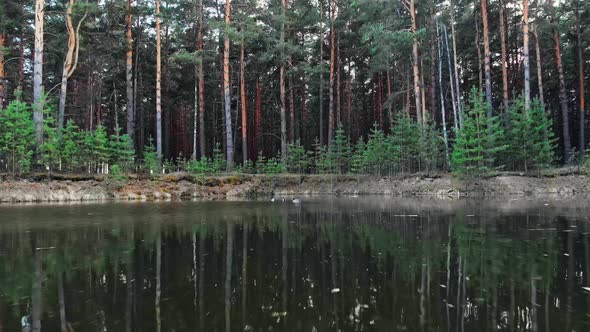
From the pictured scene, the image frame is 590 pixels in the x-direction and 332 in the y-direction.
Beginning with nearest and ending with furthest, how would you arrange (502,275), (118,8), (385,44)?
(502,275) < (118,8) < (385,44)

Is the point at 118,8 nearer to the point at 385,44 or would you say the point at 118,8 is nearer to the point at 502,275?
the point at 385,44

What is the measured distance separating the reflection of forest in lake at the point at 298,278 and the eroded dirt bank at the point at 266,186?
9974mm

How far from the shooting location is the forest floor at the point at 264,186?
57.7 ft

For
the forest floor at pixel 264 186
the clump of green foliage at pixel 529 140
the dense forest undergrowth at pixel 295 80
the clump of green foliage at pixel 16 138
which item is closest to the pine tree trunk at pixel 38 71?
the dense forest undergrowth at pixel 295 80

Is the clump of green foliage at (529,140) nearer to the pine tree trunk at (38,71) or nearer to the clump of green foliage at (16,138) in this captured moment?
the clump of green foliage at (16,138)

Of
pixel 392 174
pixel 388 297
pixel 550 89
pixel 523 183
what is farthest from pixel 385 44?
pixel 388 297

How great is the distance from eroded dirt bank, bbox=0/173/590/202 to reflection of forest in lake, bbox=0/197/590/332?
9.97 metres

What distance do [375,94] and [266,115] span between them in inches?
477

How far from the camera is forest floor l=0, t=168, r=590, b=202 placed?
57.7 ft

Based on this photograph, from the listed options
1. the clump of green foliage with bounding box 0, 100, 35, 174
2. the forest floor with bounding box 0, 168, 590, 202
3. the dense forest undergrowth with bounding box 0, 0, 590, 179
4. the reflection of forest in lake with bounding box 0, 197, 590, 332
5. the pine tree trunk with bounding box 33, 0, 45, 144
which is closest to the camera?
the reflection of forest in lake with bounding box 0, 197, 590, 332

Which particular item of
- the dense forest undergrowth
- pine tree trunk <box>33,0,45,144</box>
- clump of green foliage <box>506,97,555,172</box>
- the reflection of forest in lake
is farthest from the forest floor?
the reflection of forest in lake

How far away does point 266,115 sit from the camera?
43375 mm

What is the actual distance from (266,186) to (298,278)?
18809mm

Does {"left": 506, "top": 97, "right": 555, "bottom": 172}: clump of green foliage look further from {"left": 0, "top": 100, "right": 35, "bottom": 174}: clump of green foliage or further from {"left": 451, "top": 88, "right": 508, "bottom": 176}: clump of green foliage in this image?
{"left": 0, "top": 100, "right": 35, "bottom": 174}: clump of green foliage
